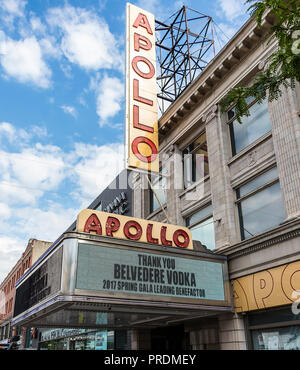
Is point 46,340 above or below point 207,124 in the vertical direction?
below

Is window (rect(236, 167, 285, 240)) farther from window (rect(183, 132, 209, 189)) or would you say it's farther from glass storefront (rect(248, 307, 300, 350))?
window (rect(183, 132, 209, 189))

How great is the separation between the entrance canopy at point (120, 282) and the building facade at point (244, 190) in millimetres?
1141

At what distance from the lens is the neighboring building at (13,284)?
47.3 metres

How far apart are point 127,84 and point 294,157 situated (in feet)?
32.7

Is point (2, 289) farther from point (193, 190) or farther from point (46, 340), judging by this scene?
point (193, 190)

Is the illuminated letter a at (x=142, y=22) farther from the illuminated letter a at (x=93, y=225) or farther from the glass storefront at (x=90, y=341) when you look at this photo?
the glass storefront at (x=90, y=341)

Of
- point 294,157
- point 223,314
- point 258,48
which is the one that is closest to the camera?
point 294,157

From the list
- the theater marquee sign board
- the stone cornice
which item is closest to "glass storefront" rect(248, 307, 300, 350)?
the theater marquee sign board

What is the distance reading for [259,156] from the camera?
1485 cm

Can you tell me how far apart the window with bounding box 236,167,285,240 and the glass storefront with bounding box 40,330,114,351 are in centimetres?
1130

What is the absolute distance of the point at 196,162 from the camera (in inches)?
769

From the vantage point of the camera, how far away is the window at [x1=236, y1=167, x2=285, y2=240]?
1369 cm

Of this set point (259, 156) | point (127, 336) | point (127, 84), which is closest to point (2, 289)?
point (127, 336)

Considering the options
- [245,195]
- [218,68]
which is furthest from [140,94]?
[245,195]
